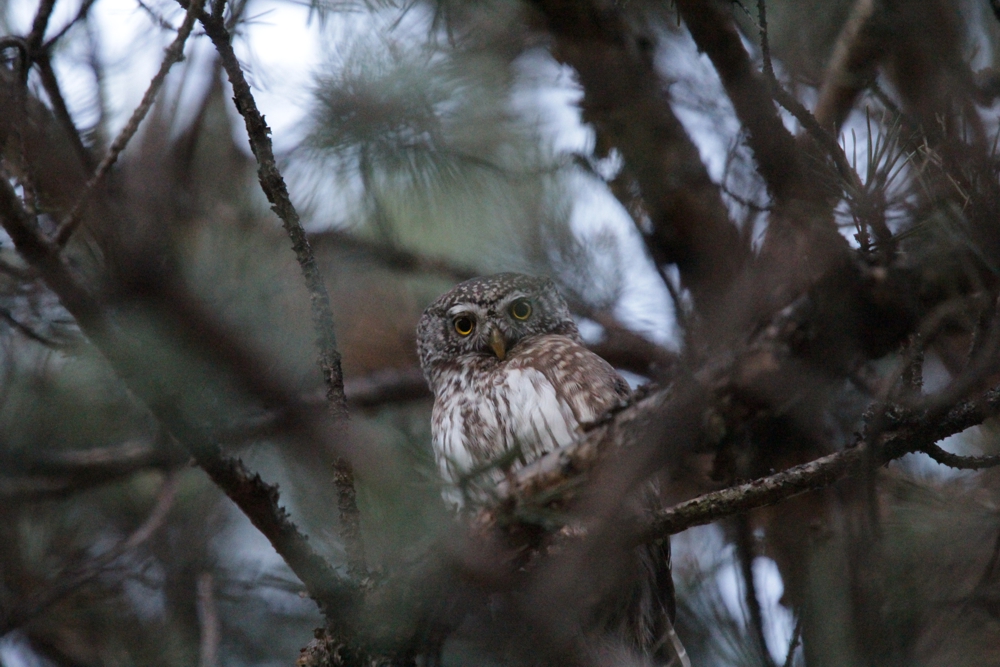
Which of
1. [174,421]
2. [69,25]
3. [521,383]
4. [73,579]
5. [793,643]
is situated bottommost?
[793,643]

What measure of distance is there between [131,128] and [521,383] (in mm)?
2111

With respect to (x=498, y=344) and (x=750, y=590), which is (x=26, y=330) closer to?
(x=498, y=344)

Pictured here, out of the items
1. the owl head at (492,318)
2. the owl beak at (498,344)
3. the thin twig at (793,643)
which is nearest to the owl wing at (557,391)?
the owl beak at (498,344)

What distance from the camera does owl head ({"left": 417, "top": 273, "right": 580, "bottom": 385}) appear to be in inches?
165

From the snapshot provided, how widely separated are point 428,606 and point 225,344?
2.24 feet

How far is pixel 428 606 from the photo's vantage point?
5.68 ft

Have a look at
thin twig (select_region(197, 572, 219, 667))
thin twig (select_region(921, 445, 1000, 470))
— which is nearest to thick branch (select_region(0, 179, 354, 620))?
thin twig (select_region(197, 572, 219, 667))

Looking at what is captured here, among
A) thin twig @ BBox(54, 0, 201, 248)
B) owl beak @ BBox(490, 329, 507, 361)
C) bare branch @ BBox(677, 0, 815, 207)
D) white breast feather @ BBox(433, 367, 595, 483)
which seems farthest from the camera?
owl beak @ BBox(490, 329, 507, 361)

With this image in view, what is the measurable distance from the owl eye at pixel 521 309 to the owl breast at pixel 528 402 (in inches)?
11.3

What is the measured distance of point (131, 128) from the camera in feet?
6.24

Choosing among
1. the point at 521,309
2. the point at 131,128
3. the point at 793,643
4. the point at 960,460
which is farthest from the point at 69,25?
the point at 793,643

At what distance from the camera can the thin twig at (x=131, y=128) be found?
172 centimetres

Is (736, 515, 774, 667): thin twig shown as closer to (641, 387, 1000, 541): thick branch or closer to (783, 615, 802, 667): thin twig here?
(783, 615, 802, 667): thin twig

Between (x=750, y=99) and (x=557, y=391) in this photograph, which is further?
(x=557, y=391)
